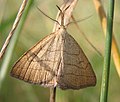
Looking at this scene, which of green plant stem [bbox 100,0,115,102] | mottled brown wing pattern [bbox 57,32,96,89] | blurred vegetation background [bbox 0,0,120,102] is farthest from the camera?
blurred vegetation background [bbox 0,0,120,102]

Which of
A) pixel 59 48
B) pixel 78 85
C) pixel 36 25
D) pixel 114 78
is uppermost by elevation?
pixel 36 25

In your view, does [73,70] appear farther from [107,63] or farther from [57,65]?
[107,63]

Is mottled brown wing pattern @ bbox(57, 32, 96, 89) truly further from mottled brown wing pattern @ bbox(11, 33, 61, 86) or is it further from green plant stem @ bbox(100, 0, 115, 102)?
green plant stem @ bbox(100, 0, 115, 102)

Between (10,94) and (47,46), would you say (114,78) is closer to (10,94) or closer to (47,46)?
(10,94)

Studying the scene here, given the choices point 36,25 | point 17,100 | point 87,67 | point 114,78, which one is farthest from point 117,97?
point 87,67

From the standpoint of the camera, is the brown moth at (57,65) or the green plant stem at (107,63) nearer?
the green plant stem at (107,63)

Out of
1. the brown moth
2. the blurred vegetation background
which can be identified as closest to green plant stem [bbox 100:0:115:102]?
→ the brown moth

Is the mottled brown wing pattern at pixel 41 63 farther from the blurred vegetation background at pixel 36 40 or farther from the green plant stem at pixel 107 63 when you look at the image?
the blurred vegetation background at pixel 36 40

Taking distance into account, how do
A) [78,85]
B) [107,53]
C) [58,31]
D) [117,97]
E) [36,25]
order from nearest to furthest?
[107,53], [78,85], [58,31], [117,97], [36,25]

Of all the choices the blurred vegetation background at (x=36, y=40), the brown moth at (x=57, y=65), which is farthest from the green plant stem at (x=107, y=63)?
the blurred vegetation background at (x=36, y=40)
